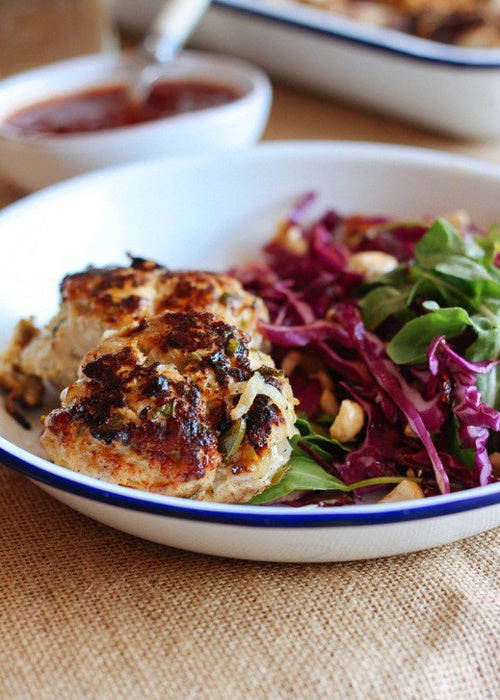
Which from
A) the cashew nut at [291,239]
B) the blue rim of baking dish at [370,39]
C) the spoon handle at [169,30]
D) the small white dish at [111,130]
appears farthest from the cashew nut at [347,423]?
the spoon handle at [169,30]

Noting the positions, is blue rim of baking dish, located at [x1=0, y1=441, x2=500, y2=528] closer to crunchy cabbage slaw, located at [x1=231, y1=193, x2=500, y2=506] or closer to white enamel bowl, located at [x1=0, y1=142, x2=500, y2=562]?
crunchy cabbage slaw, located at [x1=231, y1=193, x2=500, y2=506]

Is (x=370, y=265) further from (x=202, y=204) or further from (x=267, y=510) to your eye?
(x=267, y=510)

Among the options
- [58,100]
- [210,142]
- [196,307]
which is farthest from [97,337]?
[58,100]

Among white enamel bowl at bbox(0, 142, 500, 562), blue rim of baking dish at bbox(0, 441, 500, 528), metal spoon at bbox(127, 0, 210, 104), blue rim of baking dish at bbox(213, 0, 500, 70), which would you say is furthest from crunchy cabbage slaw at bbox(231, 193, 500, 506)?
metal spoon at bbox(127, 0, 210, 104)

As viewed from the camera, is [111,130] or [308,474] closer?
[308,474]

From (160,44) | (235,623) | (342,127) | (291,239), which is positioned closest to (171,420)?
(235,623)

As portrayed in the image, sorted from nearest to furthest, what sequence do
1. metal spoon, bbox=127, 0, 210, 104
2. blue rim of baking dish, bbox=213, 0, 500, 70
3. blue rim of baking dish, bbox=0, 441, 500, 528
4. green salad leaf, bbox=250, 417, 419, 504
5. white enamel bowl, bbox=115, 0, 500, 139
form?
1. blue rim of baking dish, bbox=0, 441, 500, 528
2. green salad leaf, bbox=250, 417, 419, 504
3. blue rim of baking dish, bbox=213, 0, 500, 70
4. white enamel bowl, bbox=115, 0, 500, 139
5. metal spoon, bbox=127, 0, 210, 104
